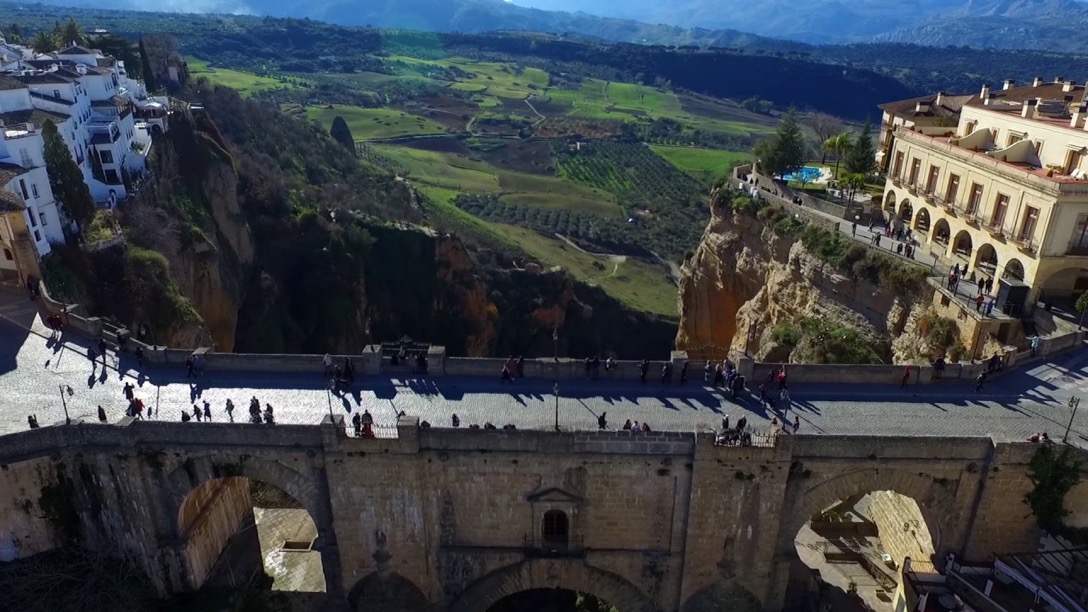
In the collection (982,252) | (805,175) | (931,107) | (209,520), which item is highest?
(931,107)

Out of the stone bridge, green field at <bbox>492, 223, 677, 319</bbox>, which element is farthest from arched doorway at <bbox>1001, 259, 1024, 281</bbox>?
green field at <bbox>492, 223, 677, 319</bbox>

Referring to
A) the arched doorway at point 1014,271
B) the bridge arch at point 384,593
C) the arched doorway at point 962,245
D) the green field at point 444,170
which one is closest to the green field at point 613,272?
the green field at point 444,170

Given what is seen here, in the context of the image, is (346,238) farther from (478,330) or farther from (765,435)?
(765,435)

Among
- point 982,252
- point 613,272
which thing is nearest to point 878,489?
point 982,252

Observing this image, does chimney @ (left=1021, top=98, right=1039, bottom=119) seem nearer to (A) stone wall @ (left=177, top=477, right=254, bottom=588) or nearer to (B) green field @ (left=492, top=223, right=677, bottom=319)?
(A) stone wall @ (left=177, top=477, right=254, bottom=588)

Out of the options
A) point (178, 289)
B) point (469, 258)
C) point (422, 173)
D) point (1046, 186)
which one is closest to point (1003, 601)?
point (1046, 186)

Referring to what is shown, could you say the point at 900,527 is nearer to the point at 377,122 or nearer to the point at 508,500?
the point at 508,500
